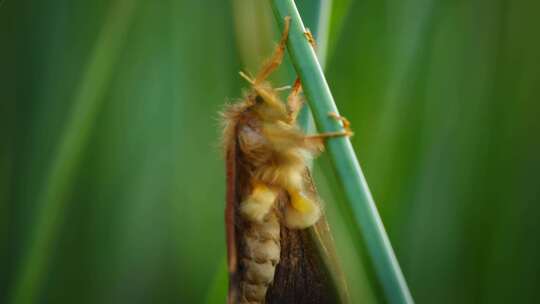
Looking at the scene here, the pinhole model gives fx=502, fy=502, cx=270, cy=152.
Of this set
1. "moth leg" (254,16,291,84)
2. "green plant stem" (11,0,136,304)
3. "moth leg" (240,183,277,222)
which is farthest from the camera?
"green plant stem" (11,0,136,304)

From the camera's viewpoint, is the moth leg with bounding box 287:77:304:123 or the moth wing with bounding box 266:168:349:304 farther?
the moth leg with bounding box 287:77:304:123

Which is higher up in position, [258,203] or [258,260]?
[258,203]

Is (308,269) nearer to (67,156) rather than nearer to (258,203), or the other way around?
(258,203)

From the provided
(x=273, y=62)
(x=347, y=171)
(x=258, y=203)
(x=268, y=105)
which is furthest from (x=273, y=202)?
(x=347, y=171)

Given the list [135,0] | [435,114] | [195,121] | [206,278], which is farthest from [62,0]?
[435,114]

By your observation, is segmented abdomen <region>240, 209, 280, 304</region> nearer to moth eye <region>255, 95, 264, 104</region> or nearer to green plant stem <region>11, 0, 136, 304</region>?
moth eye <region>255, 95, 264, 104</region>

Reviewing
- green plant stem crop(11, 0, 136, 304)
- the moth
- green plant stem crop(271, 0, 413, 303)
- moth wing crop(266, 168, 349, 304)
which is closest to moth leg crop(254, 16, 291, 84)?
the moth
